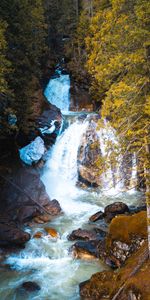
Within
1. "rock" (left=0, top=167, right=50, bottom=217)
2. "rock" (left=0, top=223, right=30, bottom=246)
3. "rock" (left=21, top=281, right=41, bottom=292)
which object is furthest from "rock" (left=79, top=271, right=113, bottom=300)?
"rock" (left=0, top=167, right=50, bottom=217)

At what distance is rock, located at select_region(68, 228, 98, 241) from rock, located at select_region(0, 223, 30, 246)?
7.10 feet

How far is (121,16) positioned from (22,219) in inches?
467

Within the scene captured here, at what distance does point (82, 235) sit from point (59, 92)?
20511 millimetres

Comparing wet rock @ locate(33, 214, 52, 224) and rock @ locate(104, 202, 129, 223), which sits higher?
rock @ locate(104, 202, 129, 223)

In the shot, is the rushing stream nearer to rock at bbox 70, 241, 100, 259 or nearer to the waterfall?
rock at bbox 70, 241, 100, 259

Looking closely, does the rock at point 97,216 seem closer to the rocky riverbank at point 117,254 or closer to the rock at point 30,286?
the rocky riverbank at point 117,254

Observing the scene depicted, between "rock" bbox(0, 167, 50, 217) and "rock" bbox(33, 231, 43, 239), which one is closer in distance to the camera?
"rock" bbox(33, 231, 43, 239)

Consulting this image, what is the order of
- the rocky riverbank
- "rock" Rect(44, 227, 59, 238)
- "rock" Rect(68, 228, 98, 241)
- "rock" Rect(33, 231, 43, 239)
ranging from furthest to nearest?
"rock" Rect(44, 227, 59, 238)
"rock" Rect(33, 231, 43, 239)
"rock" Rect(68, 228, 98, 241)
the rocky riverbank

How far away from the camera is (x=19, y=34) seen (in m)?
18.2

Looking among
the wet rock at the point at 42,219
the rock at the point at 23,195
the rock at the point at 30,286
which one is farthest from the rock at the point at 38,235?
the rock at the point at 30,286

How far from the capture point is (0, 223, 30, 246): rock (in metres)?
14.2

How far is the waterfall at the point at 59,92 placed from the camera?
31.7m

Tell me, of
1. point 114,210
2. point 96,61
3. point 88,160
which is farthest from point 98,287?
point 88,160

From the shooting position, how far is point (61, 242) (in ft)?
49.0
